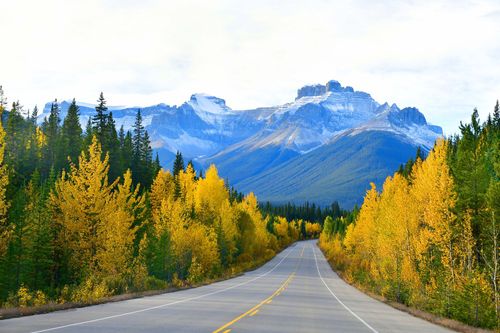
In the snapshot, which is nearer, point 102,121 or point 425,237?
point 425,237

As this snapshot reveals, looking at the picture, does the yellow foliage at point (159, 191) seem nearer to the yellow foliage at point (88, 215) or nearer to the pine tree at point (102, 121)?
the pine tree at point (102, 121)

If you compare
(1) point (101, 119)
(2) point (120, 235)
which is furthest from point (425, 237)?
(1) point (101, 119)

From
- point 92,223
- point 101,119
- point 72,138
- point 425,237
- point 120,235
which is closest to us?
point 425,237

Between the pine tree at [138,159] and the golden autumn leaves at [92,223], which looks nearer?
the golden autumn leaves at [92,223]

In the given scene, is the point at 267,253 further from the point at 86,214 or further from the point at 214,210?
the point at 86,214

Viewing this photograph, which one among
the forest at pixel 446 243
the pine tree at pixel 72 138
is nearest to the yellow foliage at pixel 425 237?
the forest at pixel 446 243

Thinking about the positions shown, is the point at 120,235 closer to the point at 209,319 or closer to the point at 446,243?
the point at 209,319

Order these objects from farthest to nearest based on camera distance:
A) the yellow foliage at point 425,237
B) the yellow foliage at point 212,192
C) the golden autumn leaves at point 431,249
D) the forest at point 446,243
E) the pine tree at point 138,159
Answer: the pine tree at point 138,159
the yellow foliage at point 212,192
the yellow foliage at point 425,237
the golden autumn leaves at point 431,249
the forest at point 446,243

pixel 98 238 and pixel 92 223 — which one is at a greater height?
pixel 92 223

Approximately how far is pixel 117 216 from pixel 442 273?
2011cm

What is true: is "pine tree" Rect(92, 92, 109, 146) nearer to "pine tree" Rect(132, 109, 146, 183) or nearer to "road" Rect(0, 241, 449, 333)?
"pine tree" Rect(132, 109, 146, 183)

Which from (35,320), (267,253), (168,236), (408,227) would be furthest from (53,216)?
(267,253)

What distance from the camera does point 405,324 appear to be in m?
20.5

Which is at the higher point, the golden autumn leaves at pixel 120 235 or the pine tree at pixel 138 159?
the pine tree at pixel 138 159
